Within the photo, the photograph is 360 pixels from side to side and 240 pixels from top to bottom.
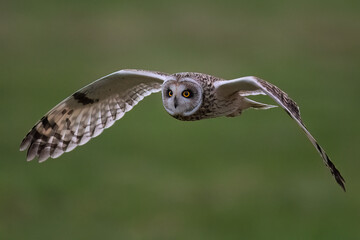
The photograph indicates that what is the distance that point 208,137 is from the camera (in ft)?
66.8

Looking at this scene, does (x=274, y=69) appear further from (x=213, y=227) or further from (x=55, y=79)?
(x=213, y=227)

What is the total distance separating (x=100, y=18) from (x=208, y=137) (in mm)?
7100

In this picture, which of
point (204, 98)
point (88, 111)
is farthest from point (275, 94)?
point (88, 111)

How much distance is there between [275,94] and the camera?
821 centimetres

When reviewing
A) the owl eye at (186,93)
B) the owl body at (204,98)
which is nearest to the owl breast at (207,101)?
the owl body at (204,98)

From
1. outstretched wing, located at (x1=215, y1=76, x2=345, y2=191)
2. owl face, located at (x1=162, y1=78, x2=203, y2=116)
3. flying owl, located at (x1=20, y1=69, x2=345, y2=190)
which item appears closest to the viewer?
outstretched wing, located at (x1=215, y1=76, x2=345, y2=191)

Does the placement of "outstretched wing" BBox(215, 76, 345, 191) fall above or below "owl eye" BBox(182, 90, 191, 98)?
below

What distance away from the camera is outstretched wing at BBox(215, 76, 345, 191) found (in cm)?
786

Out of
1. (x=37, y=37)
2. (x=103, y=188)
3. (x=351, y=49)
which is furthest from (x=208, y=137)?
(x=37, y=37)

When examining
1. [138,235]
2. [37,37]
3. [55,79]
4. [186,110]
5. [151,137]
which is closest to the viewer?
[186,110]

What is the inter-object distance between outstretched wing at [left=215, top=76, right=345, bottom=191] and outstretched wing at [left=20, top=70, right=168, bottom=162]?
1.11 meters

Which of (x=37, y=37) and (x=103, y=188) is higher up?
(x=37, y=37)

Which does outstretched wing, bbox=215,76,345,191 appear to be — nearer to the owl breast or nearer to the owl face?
the owl breast

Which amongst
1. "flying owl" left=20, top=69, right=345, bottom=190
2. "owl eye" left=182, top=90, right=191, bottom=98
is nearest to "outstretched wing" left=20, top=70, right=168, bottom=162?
"flying owl" left=20, top=69, right=345, bottom=190
